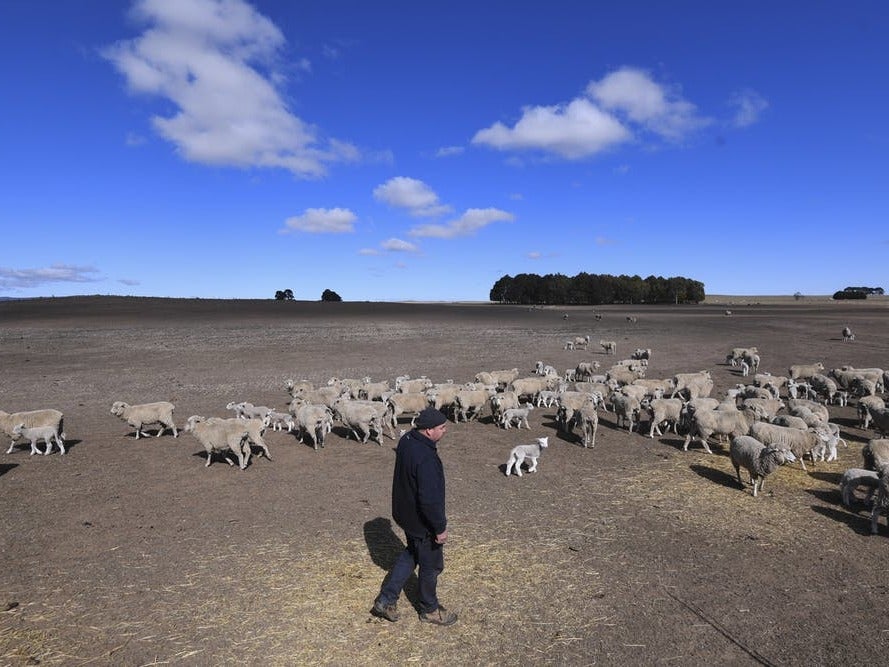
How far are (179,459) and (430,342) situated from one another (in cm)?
2832

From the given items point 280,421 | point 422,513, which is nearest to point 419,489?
point 422,513

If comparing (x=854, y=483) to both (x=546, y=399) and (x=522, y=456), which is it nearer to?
(x=522, y=456)

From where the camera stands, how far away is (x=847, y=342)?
3716 cm

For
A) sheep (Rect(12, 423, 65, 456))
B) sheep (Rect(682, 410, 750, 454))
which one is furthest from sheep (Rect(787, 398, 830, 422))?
sheep (Rect(12, 423, 65, 456))

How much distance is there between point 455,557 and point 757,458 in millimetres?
6718

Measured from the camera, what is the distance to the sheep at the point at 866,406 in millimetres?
15697

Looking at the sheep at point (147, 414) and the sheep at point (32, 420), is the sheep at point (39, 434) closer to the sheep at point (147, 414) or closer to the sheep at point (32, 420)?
the sheep at point (32, 420)

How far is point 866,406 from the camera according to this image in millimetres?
15828

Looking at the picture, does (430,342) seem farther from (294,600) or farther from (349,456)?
(294,600)

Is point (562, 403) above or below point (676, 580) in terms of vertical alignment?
above

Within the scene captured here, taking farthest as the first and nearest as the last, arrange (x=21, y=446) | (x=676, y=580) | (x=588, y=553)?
(x=21, y=446) < (x=588, y=553) < (x=676, y=580)

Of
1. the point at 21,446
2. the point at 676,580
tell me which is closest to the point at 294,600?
the point at 676,580

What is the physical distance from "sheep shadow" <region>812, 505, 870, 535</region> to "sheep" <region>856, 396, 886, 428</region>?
770cm

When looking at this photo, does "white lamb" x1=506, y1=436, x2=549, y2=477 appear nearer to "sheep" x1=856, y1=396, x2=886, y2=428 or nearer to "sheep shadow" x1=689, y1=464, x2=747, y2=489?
"sheep shadow" x1=689, y1=464, x2=747, y2=489
